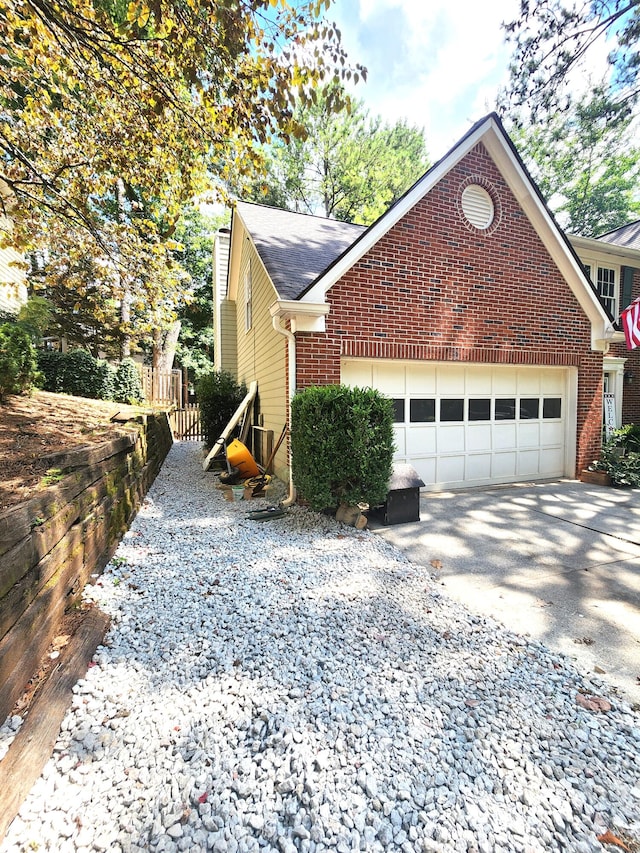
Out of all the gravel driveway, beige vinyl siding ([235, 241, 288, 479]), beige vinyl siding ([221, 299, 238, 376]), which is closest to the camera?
the gravel driveway

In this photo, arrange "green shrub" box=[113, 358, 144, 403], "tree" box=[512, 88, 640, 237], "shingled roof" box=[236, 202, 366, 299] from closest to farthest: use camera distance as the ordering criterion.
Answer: "shingled roof" box=[236, 202, 366, 299], "green shrub" box=[113, 358, 144, 403], "tree" box=[512, 88, 640, 237]

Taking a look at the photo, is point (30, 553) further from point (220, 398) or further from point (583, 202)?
point (583, 202)

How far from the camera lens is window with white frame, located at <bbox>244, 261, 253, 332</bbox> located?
32.7 feet

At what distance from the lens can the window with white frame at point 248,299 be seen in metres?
9.96

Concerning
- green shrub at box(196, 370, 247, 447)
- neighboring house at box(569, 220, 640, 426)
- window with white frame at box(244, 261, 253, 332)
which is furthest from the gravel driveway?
neighboring house at box(569, 220, 640, 426)

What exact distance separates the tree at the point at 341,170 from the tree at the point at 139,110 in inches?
735

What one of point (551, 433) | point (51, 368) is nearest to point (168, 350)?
point (51, 368)

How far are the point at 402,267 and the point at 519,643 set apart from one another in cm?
546

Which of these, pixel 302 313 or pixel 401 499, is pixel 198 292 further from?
pixel 401 499

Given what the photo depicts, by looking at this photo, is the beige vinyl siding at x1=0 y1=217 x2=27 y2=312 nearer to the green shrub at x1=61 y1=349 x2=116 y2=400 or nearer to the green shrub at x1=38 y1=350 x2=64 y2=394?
the green shrub at x1=38 y1=350 x2=64 y2=394

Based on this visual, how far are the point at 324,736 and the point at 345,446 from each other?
10.6ft

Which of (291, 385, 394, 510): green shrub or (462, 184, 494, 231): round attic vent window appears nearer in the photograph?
(291, 385, 394, 510): green shrub

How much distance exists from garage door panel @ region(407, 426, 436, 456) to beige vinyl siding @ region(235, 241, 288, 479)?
220 centimetres

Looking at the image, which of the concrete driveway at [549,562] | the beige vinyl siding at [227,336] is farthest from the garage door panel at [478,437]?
the beige vinyl siding at [227,336]
